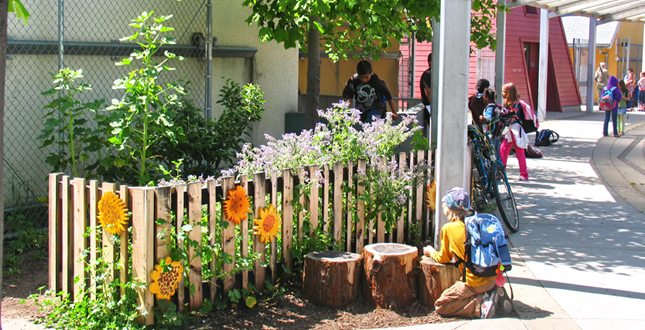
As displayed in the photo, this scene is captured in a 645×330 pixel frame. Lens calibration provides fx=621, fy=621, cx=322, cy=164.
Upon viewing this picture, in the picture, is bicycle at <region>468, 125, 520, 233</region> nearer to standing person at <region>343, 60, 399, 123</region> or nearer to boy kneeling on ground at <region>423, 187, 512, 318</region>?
standing person at <region>343, 60, 399, 123</region>

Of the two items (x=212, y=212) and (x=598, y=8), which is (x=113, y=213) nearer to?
(x=212, y=212)

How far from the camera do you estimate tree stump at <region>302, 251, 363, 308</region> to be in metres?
4.56

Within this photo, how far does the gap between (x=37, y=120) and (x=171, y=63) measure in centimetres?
215

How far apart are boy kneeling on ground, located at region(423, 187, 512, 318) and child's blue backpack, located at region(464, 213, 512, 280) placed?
0.24ft

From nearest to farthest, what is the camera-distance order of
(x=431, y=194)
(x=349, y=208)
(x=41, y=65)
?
(x=349, y=208)
(x=431, y=194)
(x=41, y=65)

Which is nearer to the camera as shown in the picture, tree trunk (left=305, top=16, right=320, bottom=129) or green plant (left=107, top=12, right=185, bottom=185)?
green plant (left=107, top=12, right=185, bottom=185)

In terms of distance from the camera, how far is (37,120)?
641cm

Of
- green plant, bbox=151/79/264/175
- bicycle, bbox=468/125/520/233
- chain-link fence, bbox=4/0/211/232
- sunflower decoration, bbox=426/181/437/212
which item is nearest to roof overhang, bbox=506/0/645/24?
bicycle, bbox=468/125/520/233

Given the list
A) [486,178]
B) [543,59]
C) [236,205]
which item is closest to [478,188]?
[486,178]

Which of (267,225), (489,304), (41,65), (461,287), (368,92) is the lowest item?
(489,304)

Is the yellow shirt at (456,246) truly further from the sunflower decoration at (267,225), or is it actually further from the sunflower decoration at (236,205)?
the sunflower decoration at (236,205)

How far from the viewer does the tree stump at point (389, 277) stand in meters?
4.59

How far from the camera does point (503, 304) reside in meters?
4.41

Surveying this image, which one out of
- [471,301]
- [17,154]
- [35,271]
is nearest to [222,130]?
[17,154]
